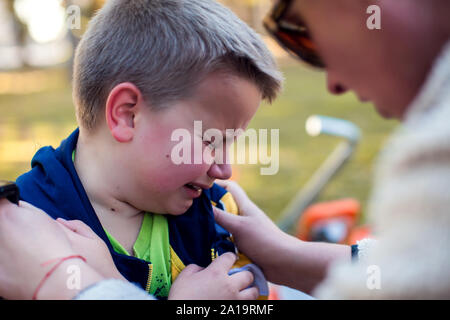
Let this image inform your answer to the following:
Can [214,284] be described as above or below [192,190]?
below

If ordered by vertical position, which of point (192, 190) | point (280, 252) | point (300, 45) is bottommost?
point (280, 252)

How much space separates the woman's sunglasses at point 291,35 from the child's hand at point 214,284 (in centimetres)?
69

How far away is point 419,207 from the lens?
0.79 metres

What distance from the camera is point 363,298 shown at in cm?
88

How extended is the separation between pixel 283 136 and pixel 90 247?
22.5 feet

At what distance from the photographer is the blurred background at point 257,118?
5.34m

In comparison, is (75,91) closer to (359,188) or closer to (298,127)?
(359,188)

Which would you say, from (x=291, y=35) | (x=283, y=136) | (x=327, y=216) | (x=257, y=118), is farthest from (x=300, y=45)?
(x=257, y=118)

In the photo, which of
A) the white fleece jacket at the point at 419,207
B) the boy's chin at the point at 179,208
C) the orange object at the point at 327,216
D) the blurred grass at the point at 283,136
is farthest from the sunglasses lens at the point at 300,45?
the orange object at the point at 327,216

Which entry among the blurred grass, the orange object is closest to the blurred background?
the blurred grass

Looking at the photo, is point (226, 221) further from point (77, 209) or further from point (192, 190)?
point (77, 209)

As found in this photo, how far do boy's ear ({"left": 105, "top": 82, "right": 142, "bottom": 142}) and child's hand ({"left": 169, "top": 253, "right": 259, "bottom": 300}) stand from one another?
0.47 metres

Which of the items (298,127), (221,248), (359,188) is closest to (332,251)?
(221,248)

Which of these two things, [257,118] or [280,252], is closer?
[280,252]
